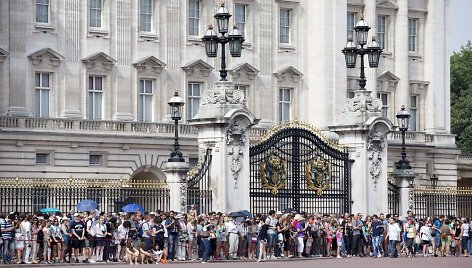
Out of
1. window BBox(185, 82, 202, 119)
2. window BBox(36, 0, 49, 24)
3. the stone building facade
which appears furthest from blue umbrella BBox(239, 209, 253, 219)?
window BBox(185, 82, 202, 119)

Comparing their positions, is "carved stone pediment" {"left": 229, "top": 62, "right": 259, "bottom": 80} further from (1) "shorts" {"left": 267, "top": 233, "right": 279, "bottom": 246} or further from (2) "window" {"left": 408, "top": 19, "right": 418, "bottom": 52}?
(1) "shorts" {"left": 267, "top": 233, "right": 279, "bottom": 246}

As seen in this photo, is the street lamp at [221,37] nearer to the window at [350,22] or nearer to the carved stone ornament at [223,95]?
the carved stone ornament at [223,95]

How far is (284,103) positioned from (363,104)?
28465 millimetres

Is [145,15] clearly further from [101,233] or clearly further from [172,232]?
[101,233]

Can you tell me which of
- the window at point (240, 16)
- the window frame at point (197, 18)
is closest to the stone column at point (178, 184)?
the window frame at point (197, 18)

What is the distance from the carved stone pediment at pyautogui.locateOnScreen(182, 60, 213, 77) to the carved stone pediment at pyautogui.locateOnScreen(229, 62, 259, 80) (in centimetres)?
136

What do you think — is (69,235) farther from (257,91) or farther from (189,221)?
(257,91)

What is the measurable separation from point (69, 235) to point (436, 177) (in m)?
41.5

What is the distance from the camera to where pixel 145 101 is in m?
87.8

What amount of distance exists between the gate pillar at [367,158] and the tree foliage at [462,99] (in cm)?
6247

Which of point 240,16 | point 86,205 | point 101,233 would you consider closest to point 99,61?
point 240,16

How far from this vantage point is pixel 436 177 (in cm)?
9525

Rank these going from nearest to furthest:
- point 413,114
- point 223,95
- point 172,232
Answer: point 172,232 → point 223,95 → point 413,114

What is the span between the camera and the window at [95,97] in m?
85.3
